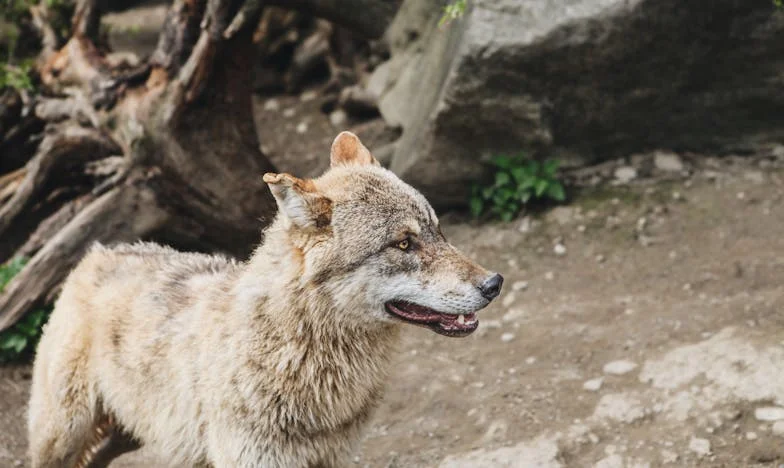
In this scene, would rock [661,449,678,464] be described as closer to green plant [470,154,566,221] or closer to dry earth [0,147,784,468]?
dry earth [0,147,784,468]

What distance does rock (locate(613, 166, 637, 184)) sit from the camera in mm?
7688

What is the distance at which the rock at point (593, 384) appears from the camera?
5.74 m

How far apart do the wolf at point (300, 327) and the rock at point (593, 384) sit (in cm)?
176

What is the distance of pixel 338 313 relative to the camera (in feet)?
13.8

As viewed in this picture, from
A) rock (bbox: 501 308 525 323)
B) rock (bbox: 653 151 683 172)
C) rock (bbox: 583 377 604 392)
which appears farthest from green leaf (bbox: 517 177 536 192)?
rock (bbox: 583 377 604 392)

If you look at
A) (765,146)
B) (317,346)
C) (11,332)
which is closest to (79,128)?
(11,332)

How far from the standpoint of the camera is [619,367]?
19.3ft

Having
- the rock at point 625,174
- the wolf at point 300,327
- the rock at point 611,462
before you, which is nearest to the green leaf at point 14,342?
the wolf at point 300,327

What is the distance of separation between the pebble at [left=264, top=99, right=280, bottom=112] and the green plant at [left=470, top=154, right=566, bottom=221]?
11.7 feet

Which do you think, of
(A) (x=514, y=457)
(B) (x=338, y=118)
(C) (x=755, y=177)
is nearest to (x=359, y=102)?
(B) (x=338, y=118)

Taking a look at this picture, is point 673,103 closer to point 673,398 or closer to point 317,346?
point 673,398

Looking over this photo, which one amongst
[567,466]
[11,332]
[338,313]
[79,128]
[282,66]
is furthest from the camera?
[282,66]

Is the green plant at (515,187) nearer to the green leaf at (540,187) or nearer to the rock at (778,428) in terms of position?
the green leaf at (540,187)

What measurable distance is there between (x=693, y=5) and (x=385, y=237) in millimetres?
4117
